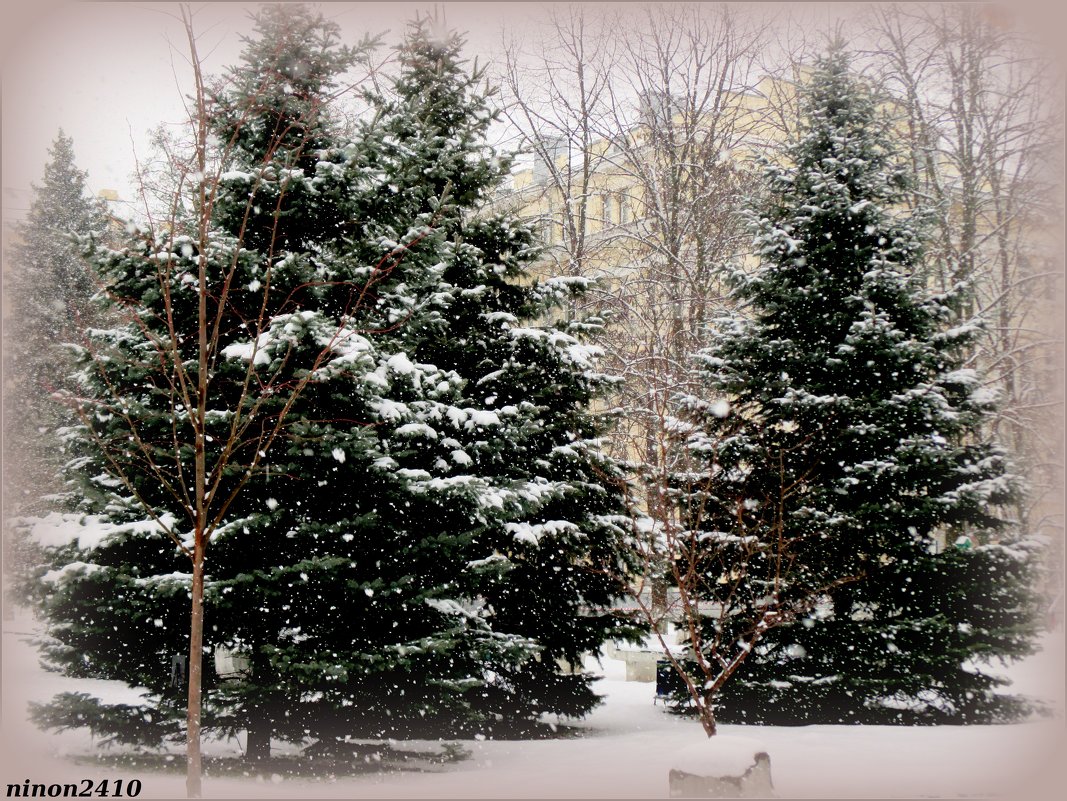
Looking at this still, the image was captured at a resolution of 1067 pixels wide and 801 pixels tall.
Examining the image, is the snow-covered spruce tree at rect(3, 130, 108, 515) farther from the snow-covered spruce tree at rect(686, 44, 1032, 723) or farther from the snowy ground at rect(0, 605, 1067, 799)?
the snow-covered spruce tree at rect(686, 44, 1032, 723)

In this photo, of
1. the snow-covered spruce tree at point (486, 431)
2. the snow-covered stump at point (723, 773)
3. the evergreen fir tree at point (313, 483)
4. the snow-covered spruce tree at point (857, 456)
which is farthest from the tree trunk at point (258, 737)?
the snow-covered spruce tree at point (857, 456)

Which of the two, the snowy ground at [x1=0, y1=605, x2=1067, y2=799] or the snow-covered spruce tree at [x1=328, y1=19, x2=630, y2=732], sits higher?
the snow-covered spruce tree at [x1=328, y1=19, x2=630, y2=732]

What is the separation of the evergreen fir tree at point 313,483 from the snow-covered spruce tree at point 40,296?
42.7ft

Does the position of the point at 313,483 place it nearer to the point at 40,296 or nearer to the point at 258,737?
the point at 258,737

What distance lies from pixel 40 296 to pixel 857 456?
2206 centimetres

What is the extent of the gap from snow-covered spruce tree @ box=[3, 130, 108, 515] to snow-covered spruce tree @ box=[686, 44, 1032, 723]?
53.7ft

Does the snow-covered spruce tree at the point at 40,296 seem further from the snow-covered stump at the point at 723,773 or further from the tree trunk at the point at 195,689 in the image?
the snow-covered stump at the point at 723,773

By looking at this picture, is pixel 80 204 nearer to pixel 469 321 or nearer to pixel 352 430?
pixel 469 321

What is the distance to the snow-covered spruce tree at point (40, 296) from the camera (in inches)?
814

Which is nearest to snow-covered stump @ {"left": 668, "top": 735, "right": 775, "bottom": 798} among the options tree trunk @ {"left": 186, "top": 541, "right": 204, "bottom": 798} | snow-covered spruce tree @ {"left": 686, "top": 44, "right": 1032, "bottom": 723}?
snow-covered spruce tree @ {"left": 686, "top": 44, "right": 1032, "bottom": 723}

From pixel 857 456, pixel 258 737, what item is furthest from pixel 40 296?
pixel 857 456

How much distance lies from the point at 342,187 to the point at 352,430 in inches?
117

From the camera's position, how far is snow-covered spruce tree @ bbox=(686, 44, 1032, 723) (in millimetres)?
10914

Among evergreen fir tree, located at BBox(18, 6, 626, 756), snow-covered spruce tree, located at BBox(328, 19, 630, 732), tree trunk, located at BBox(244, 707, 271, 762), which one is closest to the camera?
evergreen fir tree, located at BBox(18, 6, 626, 756)
